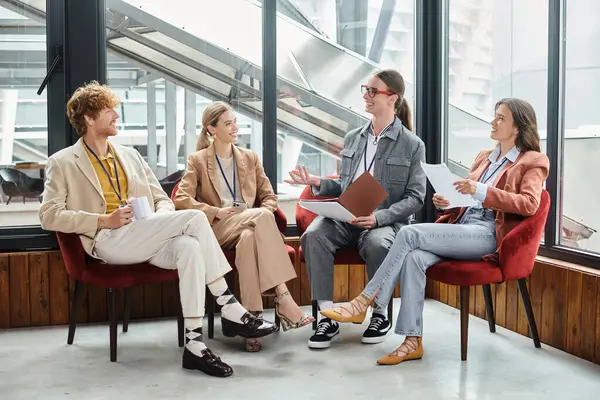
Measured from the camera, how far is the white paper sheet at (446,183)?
3.53 metres

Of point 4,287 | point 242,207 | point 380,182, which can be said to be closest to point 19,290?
point 4,287

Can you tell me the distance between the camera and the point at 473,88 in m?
4.79

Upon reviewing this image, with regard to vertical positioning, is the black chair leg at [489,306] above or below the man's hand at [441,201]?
below

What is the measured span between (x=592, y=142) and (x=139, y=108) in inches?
103

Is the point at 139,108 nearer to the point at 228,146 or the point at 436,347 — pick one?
the point at 228,146

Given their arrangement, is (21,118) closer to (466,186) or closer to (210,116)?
(210,116)

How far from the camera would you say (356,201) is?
382cm

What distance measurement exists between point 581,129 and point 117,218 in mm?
2371

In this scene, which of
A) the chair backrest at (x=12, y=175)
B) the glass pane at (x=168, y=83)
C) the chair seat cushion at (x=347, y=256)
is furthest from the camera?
the glass pane at (x=168, y=83)

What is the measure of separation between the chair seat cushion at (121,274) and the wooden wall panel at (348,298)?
8.5 inches

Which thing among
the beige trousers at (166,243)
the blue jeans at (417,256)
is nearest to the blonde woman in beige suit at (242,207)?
the beige trousers at (166,243)

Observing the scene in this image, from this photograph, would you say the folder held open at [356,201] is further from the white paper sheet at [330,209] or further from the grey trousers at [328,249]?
the grey trousers at [328,249]

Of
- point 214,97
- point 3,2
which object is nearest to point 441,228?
point 214,97

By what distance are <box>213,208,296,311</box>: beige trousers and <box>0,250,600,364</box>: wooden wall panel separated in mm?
456
